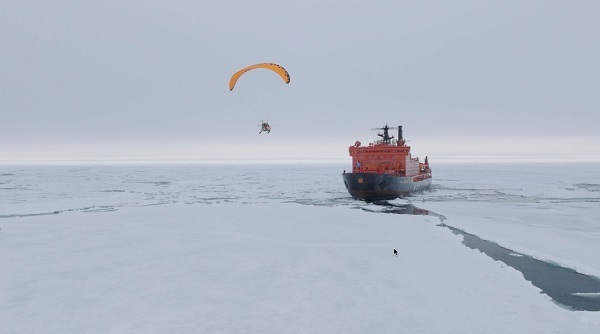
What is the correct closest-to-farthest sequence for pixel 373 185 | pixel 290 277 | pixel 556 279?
pixel 290 277, pixel 556 279, pixel 373 185

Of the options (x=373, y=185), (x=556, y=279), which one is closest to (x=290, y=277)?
(x=556, y=279)

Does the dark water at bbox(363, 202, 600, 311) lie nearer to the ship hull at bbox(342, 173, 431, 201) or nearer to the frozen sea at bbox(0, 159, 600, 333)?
the frozen sea at bbox(0, 159, 600, 333)

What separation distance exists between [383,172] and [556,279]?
2525cm

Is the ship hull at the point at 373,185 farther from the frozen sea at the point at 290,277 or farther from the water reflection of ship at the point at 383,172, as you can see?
the frozen sea at the point at 290,277

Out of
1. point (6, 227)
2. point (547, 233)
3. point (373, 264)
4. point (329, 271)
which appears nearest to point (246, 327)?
point (329, 271)

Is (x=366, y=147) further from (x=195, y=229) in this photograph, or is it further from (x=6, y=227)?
(x=6, y=227)

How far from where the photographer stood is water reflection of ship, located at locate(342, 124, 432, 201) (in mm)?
29875

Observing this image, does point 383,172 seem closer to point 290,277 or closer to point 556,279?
point 556,279

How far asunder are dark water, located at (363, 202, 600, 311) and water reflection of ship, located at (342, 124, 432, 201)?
59.2 feet

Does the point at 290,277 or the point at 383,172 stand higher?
the point at 383,172

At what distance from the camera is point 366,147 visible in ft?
117

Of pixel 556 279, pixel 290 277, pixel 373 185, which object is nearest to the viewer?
pixel 290 277

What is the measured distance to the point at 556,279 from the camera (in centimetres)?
857

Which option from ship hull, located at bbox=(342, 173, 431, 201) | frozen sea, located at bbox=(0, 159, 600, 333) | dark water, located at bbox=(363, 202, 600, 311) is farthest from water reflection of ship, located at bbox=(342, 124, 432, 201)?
dark water, located at bbox=(363, 202, 600, 311)
